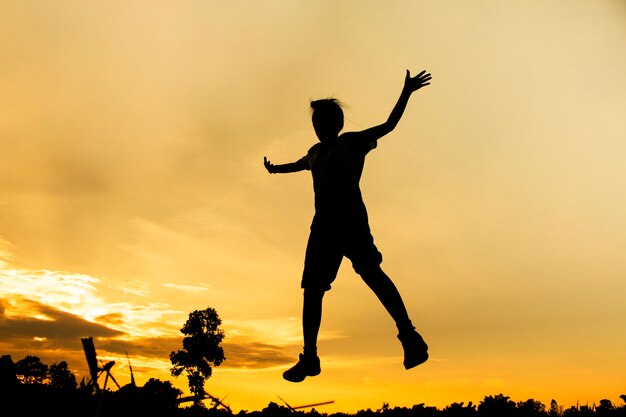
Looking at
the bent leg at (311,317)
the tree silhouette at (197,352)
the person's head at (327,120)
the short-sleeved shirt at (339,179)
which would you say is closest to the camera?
the short-sleeved shirt at (339,179)

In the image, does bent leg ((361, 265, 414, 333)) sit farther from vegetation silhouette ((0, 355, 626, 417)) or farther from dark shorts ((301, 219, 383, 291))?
vegetation silhouette ((0, 355, 626, 417))

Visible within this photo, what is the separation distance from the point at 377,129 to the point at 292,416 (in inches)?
148

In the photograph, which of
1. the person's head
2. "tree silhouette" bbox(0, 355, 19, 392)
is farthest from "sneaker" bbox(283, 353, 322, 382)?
"tree silhouette" bbox(0, 355, 19, 392)

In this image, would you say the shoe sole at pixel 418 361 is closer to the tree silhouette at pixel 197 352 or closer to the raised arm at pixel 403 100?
the raised arm at pixel 403 100

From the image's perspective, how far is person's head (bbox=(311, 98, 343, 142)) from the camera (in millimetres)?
6812

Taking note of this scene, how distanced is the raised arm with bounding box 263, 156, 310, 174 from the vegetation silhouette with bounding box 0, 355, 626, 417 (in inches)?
126

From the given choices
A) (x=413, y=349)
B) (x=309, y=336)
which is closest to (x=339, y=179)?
(x=309, y=336)

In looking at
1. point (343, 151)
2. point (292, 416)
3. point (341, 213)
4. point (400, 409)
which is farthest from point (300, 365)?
point (343, 151)

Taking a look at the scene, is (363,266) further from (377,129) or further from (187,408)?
(187,408)

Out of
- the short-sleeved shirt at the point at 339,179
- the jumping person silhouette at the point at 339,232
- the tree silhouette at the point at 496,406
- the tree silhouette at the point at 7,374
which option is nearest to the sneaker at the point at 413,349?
the jumping person silhouette at the point at 339,232

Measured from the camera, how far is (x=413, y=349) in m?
6.62

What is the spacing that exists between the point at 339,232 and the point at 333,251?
0.27 m

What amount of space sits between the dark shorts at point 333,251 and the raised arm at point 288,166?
940 mm

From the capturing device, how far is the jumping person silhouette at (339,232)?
6.47 meters
